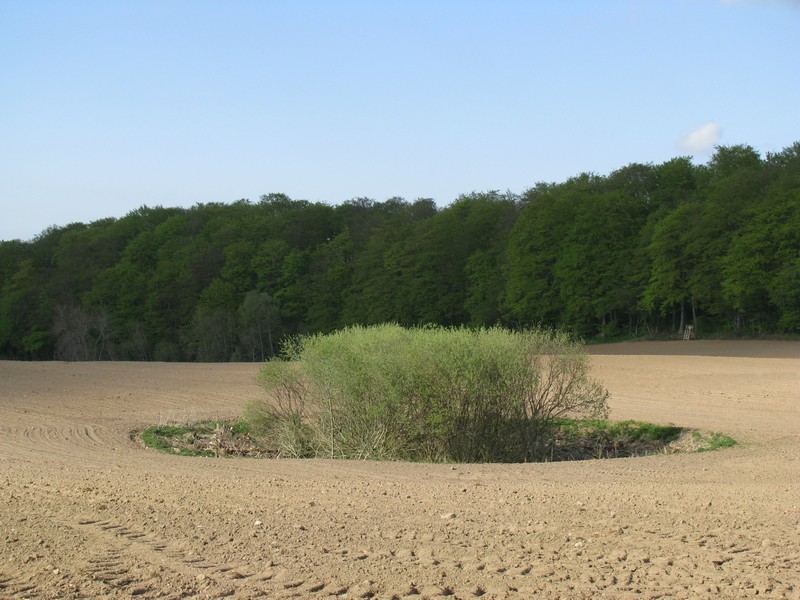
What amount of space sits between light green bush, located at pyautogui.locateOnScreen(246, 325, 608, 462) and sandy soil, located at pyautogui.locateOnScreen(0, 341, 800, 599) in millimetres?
3234

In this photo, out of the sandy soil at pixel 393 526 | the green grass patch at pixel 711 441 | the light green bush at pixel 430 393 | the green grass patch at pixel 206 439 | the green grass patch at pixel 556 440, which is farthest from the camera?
the green grass patch at pixel 206 439

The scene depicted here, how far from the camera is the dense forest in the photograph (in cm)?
5078

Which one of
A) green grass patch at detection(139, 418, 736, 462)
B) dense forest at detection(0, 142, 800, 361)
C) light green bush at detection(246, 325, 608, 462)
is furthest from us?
dense forest at detection(0, 142, 800, 361)

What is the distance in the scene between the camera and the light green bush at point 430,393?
712 inches

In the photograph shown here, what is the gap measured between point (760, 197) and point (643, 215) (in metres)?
9.58

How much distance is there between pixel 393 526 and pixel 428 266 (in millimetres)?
57692

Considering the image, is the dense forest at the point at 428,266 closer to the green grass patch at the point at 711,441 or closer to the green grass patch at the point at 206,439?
the green grass patch at the point at 711,441

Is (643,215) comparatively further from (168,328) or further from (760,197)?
(168,328)

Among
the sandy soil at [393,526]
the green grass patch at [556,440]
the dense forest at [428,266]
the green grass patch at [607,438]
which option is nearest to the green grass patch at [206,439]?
the green grass patch at [556,440]

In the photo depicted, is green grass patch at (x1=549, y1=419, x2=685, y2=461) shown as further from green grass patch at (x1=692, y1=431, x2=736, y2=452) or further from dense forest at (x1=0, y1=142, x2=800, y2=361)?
dense forest at (x1=0, y1=142, x2=800, y2=361)

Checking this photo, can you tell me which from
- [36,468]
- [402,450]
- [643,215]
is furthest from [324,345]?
[643,215]

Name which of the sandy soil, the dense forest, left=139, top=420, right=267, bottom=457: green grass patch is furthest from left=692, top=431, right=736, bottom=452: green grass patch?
the dense forest

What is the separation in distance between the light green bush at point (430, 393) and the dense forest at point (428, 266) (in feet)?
104

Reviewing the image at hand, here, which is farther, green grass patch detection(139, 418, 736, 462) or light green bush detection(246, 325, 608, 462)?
green grass patch detection(139, 418, 736, 462)
